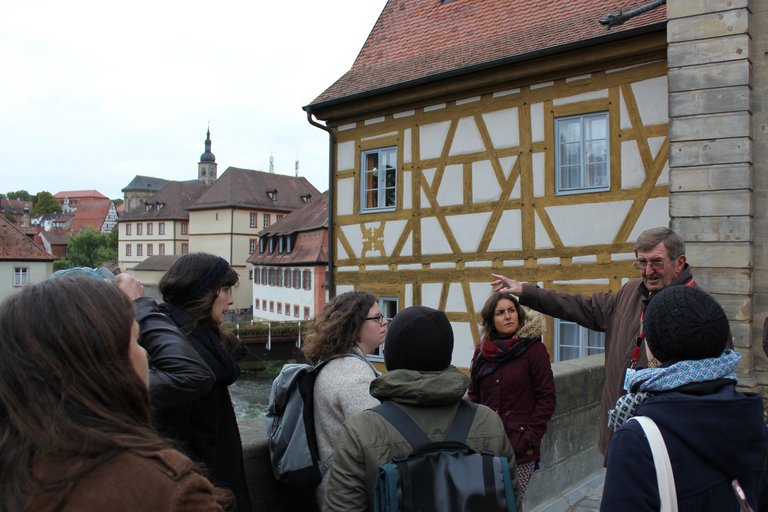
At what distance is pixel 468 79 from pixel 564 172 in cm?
235

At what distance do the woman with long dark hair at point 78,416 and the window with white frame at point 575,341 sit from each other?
977 centimetres

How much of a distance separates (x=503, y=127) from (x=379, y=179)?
289 cm

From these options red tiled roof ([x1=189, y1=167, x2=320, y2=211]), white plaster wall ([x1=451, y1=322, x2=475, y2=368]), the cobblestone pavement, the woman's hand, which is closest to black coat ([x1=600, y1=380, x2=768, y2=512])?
the woman's hand

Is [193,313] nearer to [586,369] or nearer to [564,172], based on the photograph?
[586,369]

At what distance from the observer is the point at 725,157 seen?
6.86 m

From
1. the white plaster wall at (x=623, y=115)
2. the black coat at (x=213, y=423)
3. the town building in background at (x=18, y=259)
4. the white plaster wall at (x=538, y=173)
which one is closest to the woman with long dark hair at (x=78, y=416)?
the black coat at (x=213, y=423)

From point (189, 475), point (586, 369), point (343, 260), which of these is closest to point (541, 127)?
point (343, 260)

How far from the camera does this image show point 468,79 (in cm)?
1166

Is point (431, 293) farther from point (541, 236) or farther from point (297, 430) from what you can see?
point (297, 430)

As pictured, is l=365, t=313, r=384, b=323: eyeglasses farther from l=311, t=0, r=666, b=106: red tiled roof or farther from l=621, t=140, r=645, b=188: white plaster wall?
l=311, t=0, r=666, b=106: red tiled roof

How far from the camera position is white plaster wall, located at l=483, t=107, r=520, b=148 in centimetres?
1128

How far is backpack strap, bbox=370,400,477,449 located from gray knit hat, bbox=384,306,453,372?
148 millimetres

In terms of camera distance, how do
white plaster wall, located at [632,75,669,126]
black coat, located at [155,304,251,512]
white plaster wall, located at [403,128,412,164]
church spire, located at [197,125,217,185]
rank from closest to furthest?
black coat, located at [155,304,251,512]
white plaster wall, located at [632,75,669,126]
white plaster wall, located at [403,128,412,164]
church spire, located at [197,125,217,185]

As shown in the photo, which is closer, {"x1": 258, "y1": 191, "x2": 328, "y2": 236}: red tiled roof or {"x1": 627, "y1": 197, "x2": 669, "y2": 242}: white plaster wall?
{"x1": 627, "y1": 197, "x2": 669, "y2": 242}: white plaster wall
